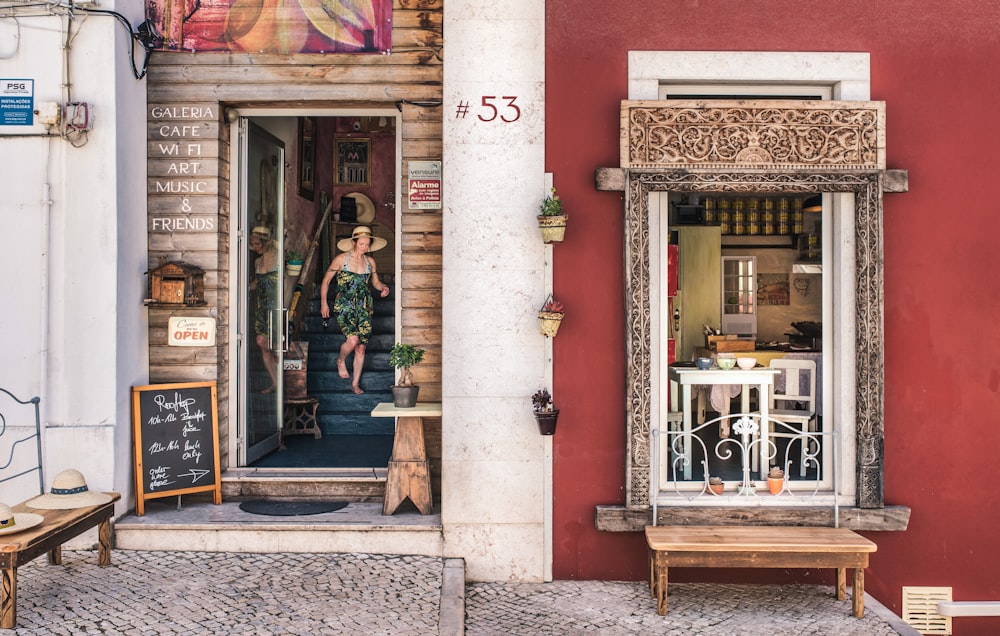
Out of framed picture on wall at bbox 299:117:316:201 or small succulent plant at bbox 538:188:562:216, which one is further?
framed picture on wall at bbox 299:117:316:201

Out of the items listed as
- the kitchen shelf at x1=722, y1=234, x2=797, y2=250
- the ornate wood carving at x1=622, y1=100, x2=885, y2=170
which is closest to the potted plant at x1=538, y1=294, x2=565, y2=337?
the ornate wood carving at x1=622, y1=100, x2=885, y2=170

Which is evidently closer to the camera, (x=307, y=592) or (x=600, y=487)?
(x=307, y=592)

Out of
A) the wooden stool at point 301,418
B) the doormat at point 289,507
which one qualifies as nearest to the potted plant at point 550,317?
the doormat at point 289,507

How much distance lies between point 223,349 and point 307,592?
2323 mm

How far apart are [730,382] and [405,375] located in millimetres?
2411

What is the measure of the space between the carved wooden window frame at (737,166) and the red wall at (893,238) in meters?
0.15

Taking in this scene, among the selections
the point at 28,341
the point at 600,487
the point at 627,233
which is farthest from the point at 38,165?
the point at 600,487

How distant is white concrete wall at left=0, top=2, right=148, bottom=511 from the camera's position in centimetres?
555

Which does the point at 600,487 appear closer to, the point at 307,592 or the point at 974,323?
the point at 307,592

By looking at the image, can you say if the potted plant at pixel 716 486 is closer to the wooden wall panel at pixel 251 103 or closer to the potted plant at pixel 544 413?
the potted plant at pixel 544 413

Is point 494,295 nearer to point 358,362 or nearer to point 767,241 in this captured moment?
point 358,362

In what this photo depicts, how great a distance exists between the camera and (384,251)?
1203cm

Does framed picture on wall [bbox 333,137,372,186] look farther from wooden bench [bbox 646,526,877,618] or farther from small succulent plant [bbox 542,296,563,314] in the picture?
wooden bench [bbox 646,526,877,618]

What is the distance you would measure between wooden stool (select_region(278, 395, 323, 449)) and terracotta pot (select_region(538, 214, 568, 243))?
12.1ft
